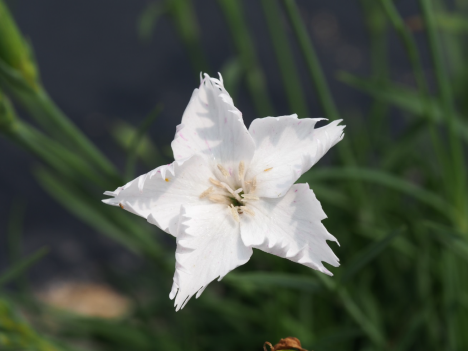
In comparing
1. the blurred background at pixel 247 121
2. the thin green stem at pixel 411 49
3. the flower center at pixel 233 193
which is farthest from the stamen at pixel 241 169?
the thin green stem at pixel 411 49

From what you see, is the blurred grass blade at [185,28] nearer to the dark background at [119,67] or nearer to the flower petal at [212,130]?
the dark background at [119,67]

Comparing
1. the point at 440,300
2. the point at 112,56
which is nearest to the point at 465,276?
the point at 440,300

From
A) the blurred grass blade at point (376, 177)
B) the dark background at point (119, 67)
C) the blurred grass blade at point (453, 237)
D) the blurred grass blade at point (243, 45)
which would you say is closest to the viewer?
the blurred grass blade at point (453, 237)

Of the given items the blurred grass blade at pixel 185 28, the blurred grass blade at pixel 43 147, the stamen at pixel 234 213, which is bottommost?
the stamen at pixel 234 213

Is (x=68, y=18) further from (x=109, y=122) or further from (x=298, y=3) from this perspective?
(x=298, y=3)

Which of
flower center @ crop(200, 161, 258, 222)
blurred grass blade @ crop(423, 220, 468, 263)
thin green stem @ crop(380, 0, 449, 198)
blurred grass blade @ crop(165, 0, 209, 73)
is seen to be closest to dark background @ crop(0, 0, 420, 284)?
blurred grass blade @ crop(165, 0, 209, 73)

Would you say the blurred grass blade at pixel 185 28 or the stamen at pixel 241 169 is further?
the blurred grass blade at pixel 185 28
